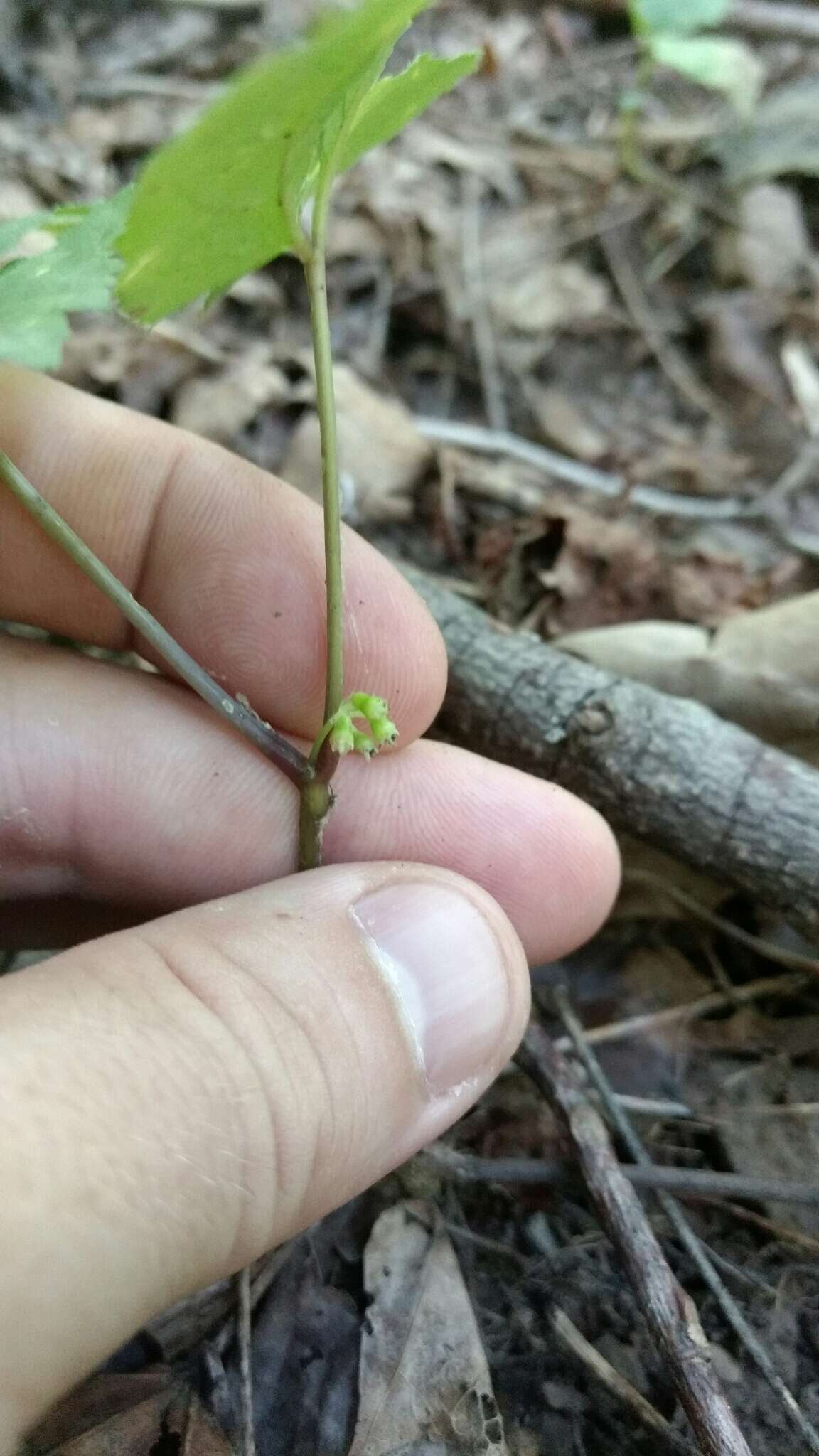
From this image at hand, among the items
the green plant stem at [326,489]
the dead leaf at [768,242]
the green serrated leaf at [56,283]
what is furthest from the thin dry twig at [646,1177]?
the dead leaf at [768,242]

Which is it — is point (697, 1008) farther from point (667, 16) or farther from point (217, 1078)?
point (667, 16)

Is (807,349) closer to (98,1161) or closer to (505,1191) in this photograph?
(505,1191)

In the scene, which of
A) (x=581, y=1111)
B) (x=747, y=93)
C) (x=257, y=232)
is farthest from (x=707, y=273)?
(x=581, y=1111)

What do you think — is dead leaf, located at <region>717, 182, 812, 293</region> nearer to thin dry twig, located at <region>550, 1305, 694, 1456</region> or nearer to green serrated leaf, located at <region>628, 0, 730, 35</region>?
green serrated leaf, located at <region>628, 0, 730, 35</region>

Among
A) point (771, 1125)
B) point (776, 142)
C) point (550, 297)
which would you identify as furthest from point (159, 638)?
point (776, 142)

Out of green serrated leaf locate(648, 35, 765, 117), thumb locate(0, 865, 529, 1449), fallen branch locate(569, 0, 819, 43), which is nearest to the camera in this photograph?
thumb locate(0, 865, 529, 1449)

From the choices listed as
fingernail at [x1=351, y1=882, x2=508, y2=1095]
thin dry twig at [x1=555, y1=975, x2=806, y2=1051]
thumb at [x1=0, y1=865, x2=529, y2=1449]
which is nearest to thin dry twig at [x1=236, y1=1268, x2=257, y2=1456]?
thumb at [x1=0, y1=865, x2=529, y2=1449]
